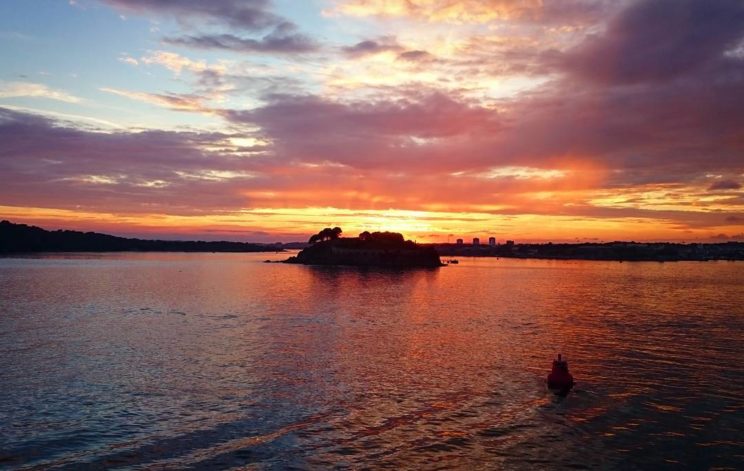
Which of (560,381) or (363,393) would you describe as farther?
(560,381)

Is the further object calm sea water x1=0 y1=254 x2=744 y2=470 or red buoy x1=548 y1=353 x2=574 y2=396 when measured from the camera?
red buoy x1=548 y1=353 x2=574 y2=396

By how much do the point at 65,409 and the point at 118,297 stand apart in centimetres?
6033

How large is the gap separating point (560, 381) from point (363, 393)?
991 cm

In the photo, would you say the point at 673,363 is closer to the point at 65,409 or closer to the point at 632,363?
the point at 632,363

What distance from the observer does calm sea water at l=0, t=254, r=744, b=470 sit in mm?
19875

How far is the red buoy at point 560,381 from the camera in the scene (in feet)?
92.5

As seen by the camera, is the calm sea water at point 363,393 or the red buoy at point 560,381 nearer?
the calm sea water at point 363,393

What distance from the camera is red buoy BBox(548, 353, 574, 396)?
1110 inches

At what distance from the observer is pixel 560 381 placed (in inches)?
1115

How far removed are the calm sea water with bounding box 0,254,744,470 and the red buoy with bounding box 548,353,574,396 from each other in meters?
0.55

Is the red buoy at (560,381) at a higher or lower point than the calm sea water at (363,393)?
higher

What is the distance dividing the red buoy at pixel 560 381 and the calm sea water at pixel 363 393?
0.55 metres

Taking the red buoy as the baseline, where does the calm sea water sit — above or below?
below

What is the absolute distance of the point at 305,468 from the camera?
18.3m
